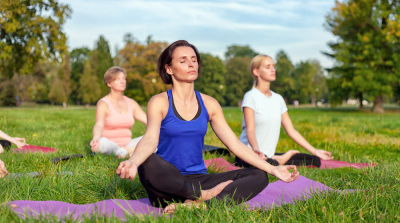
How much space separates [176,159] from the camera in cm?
301

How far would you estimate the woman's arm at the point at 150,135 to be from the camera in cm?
242

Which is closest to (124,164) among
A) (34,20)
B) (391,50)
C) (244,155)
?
(244,155)

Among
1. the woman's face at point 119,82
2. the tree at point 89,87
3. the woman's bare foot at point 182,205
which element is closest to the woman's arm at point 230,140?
the woman's bare foot at point 182,205

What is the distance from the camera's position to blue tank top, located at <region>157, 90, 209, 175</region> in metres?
2.97

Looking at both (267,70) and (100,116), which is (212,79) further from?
(267,70)

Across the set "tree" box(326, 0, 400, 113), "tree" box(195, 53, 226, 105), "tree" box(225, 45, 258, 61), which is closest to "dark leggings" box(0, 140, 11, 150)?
"tree" box(326, 0, 400, 113)

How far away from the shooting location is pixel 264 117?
17.1 ft

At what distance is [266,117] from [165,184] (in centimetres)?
286

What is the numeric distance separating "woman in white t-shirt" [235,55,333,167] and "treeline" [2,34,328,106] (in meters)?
33.3

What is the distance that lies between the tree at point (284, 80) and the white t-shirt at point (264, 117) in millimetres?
66664

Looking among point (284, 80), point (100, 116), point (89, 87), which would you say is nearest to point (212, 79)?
point (284, 80)

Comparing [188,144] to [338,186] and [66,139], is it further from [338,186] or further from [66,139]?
[66,139]

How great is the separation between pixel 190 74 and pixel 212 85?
2298 inches

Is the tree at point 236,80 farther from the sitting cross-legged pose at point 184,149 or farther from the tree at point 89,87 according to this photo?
the sitting cross-legged pose at point 184,149
